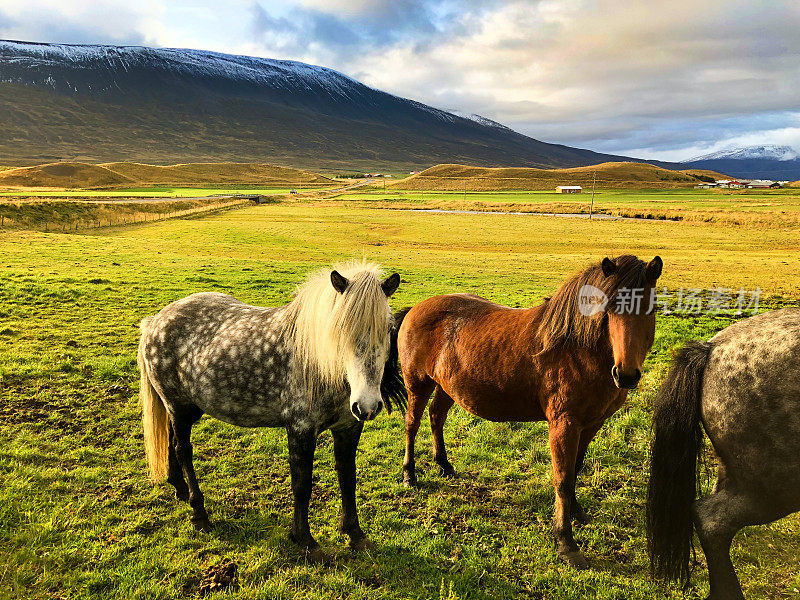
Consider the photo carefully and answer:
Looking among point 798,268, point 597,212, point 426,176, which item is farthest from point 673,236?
point 426,176

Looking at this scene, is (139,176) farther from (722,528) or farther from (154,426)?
(722,528)

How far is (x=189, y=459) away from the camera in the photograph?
211 inches

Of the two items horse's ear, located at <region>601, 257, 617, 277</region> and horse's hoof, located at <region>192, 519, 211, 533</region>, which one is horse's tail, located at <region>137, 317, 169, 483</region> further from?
horse's ear, located at <region>601, 257, 617, 277</region>

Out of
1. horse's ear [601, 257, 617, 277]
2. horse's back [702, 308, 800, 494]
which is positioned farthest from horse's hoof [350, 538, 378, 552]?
horse's ear [601, 257, 617, 277]

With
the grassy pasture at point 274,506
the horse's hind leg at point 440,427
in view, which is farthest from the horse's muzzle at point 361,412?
the horse's hind leg at point 440,427

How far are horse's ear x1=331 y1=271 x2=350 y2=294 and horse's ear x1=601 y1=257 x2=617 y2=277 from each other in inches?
96.4

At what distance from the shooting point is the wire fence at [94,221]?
3416 cm

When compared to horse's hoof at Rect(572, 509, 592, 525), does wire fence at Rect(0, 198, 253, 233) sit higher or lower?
higher

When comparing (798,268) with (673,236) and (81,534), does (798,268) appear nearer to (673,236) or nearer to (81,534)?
(673,236)

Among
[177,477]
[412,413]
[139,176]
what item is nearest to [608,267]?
[412,413]

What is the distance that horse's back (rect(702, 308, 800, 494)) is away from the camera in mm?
3498

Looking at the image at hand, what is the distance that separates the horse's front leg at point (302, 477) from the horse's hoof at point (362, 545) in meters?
0.40

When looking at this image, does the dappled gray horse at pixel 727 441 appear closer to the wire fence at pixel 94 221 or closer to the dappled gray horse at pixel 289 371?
the dappled gray horse at pixel 289 371

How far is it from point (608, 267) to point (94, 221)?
4643 centimetres
